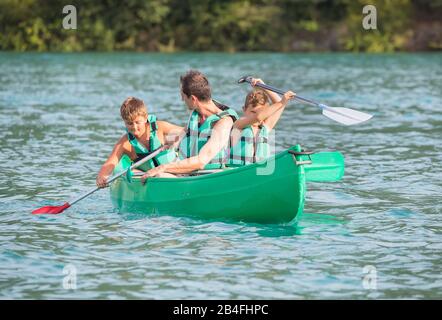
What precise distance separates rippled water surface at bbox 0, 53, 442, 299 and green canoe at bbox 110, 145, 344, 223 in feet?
0.39

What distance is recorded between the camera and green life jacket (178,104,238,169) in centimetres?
912

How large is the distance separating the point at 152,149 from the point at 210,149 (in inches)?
27.7

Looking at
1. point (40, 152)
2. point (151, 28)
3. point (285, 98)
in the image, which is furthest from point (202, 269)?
point (151, 28)

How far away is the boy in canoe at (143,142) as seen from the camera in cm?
941

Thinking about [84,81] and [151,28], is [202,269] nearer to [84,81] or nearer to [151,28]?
[84,81]

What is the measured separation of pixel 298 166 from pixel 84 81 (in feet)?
54.2

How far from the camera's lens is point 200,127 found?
9172 millimetres

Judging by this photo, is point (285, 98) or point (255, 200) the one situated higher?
point (285, 98)

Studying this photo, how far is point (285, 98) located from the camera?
29.5 feet
